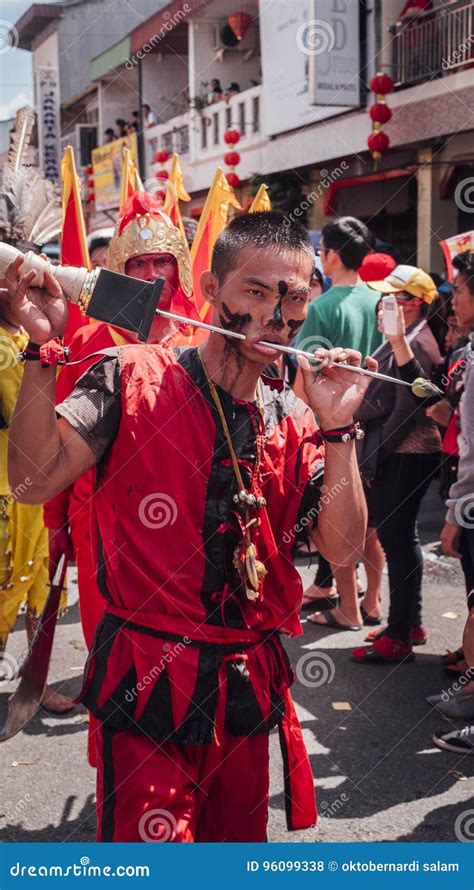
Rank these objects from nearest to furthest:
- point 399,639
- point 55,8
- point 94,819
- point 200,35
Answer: point 94,819, point 399,639, point 200,35, point 55,8

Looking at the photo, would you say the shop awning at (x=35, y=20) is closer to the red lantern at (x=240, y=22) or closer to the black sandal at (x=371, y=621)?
the red lantern at (x=240, y=22)

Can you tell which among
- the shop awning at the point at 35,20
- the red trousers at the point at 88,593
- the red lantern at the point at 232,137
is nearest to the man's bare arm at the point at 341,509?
the red trousers at the point at 88,593

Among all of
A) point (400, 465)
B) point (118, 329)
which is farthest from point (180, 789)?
point (400, 465)

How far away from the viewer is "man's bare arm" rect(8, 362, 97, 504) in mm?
1910

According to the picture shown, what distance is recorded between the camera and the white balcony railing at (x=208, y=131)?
18.5 m

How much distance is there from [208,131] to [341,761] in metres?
18.0

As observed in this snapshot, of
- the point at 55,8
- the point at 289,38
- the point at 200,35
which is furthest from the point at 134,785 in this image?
the point at 55,8

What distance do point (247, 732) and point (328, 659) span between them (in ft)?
9.83

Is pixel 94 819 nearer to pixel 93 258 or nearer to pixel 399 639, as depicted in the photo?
pixel 399 639

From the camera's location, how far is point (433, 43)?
12.9 meters

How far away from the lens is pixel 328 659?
5.11 meters

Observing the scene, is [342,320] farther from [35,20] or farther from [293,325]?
[35,20]

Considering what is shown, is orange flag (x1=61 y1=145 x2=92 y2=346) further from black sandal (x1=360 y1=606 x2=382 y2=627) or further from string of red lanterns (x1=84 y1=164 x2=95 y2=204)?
string of red lanterns (x1=84 y1=164 x2=95 y2=204)
